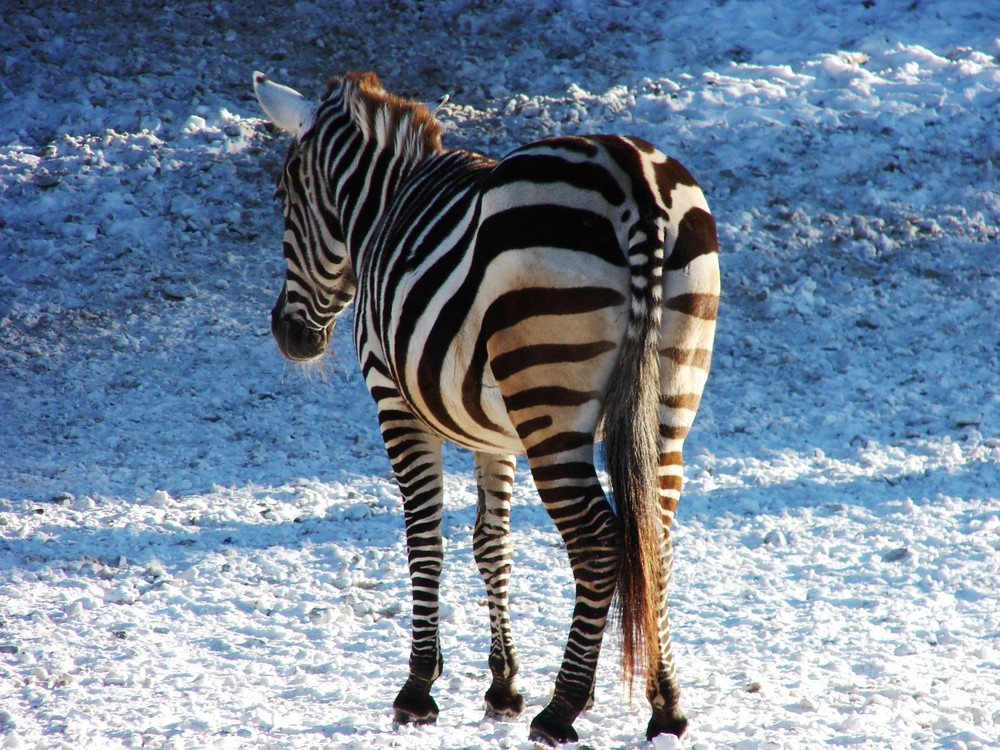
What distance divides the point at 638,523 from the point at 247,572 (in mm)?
3228

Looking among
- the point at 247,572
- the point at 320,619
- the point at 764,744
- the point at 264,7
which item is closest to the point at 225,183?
the point at 264,7

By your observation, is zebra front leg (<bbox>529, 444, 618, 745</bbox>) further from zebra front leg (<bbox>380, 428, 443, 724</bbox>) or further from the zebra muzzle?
the zebra muzzle

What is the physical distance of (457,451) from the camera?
7535mm

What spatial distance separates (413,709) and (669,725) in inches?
45.1

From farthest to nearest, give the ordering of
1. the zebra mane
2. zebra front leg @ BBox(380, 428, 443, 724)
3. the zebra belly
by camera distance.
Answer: the zebra mane → zebra front leg @ BBox(380, 428, 443, 724) → the zebra belly

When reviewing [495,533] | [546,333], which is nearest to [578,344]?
[546,333]

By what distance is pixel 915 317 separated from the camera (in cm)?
866

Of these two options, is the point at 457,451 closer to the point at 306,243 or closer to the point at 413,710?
the point at 306,243

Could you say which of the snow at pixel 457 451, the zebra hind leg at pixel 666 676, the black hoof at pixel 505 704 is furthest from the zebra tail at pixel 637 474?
the black hoof at pixel 505 704

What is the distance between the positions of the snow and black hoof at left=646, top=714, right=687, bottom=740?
7 cm

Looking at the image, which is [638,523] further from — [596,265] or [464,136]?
[464,136]

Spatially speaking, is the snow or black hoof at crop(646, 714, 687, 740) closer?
black hoof at crop(646, 714, 687, 740)

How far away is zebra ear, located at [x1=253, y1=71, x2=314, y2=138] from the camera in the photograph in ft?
16.5

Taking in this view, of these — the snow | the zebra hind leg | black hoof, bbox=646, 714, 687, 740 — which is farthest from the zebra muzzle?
black hoof, bbox=646, 714, 687, 740
